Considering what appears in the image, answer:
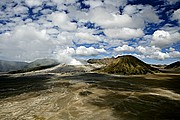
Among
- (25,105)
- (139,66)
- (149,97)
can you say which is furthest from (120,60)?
(25,105)

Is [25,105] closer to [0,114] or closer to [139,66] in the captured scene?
[0,114]

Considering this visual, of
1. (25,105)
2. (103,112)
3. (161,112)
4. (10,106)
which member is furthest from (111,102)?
(10,106)

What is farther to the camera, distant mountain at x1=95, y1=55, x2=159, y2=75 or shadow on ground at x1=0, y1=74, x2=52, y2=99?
distant mountain at x1=95, y1=55, x2=159, y2=75

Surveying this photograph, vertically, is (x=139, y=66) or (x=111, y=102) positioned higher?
(x=139, y=66)

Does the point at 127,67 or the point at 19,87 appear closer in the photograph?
the point at 19,87

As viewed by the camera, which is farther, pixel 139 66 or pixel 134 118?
pixel 139 66

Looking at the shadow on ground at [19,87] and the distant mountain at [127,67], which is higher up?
the distant mountain at [127,67]

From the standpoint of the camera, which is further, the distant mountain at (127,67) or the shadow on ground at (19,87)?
the distant mountain at (127,67)

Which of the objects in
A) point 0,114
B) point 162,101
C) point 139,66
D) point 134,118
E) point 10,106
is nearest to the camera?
point 134,118

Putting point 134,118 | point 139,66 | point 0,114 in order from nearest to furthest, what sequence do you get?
point 134,118
point 0,114
point 139,66

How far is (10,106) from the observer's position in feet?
143

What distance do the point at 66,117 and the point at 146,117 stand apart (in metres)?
13.2

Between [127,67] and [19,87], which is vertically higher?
[127,67]

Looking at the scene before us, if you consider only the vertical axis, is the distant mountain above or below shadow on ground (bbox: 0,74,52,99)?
above
